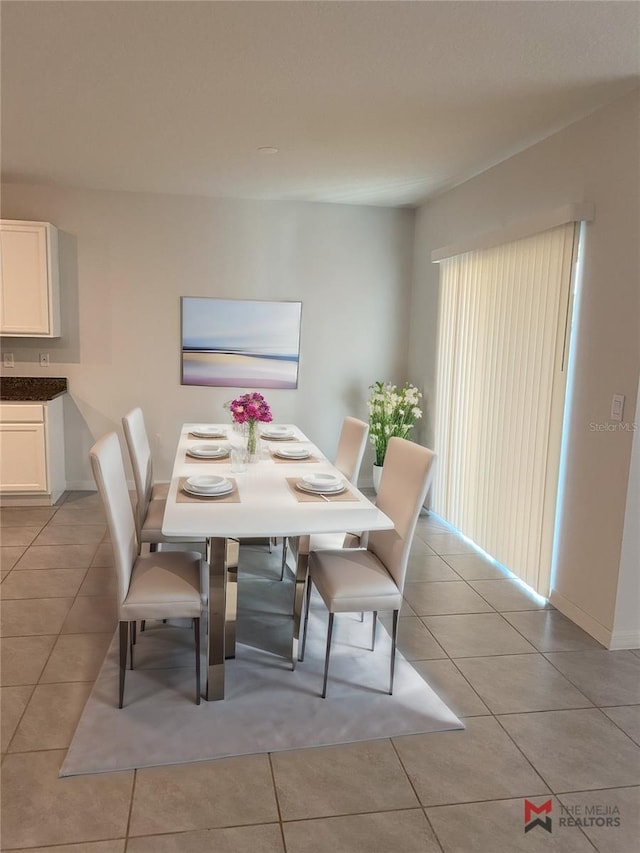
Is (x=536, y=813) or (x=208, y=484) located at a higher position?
(x=208, y=484)

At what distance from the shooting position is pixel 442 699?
256 cm

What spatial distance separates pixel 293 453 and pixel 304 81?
1.85m

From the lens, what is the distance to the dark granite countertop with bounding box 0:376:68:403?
509 centimetres

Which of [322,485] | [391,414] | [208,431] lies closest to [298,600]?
[322,485]

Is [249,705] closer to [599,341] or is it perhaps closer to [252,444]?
[252,444]

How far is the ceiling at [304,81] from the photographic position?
2.22m

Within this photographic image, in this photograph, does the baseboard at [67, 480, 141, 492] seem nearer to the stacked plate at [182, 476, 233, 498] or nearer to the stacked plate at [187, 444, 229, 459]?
the stacked plate at [187, 444, 229, 459]

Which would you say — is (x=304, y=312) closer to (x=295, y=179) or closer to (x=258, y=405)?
(x=295, y=179)

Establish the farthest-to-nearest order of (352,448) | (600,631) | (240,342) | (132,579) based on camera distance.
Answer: (240,342), (352,448), (600,631), (132,579)

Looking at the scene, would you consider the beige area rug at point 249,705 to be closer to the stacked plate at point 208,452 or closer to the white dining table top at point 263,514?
the white dining table top at point 263,514

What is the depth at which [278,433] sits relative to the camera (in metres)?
4.17

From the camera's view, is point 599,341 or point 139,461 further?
point 139,461

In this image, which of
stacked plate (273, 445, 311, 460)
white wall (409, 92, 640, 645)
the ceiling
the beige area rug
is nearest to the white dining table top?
stacked plate (273, 445, 311, 460)

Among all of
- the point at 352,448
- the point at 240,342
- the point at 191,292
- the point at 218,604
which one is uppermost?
the point at 191,292
